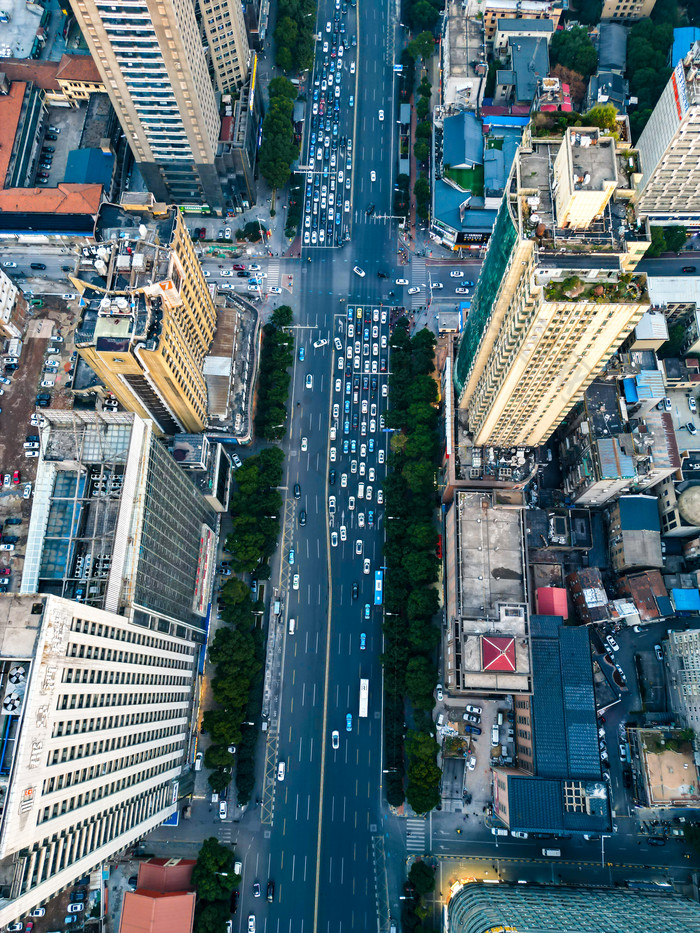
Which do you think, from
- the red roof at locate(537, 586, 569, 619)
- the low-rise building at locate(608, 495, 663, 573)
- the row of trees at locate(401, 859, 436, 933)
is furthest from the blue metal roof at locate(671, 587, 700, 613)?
the row of trees at locate(401, 859, 436, 933)

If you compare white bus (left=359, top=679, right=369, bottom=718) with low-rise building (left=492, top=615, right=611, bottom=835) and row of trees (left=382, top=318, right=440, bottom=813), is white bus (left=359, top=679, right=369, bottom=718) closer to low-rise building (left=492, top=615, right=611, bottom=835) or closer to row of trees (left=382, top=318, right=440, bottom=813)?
row of trees (left=382, top=318, right=440, bottom=813)

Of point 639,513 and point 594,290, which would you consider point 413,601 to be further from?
point 594,290

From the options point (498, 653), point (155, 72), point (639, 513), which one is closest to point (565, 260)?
point (498, 653)

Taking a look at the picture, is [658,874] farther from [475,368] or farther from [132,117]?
[132,117]

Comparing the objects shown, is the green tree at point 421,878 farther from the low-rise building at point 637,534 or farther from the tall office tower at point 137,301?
the tall office tower at point 137,301

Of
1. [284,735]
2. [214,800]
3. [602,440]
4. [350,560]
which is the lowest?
[214,800]

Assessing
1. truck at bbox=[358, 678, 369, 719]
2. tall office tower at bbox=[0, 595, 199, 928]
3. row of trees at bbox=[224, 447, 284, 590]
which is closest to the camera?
tall office tower at bbox=[0, 595, 199, 928]

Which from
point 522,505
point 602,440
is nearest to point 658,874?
point 522,505
